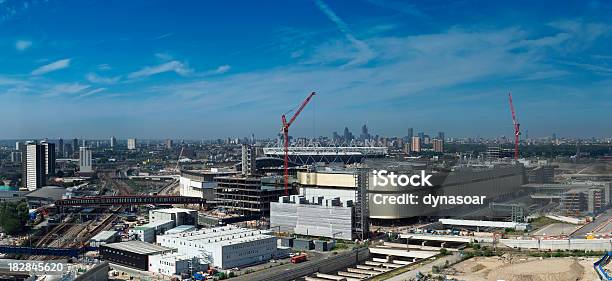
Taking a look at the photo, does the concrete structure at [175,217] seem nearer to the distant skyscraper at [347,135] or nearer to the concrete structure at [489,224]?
the concrete structure at [489,224]

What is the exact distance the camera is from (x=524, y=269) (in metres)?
17.6

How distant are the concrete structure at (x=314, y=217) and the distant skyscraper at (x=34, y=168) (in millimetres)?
31022

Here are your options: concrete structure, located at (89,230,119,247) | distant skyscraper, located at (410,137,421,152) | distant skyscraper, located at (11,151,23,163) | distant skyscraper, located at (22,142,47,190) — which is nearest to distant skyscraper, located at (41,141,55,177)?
distant skyscraper, located at (22,142,47,190)

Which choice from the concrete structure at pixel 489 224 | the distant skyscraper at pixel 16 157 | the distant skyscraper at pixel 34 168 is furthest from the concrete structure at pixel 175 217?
the distant skyscraper at pixel 16 157

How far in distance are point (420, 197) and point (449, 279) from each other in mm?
11226

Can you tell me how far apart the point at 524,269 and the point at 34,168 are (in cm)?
4359

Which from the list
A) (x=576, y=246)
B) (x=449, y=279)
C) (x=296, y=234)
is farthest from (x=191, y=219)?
(x=576, y=246)

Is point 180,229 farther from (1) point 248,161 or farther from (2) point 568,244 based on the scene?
(1) point 248,161

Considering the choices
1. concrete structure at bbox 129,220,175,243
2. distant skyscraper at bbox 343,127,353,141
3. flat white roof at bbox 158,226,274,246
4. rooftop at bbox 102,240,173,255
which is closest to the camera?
rooftop at bbox 102,240,173,255

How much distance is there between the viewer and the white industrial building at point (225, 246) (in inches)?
736

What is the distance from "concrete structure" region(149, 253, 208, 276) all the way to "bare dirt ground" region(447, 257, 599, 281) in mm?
7738

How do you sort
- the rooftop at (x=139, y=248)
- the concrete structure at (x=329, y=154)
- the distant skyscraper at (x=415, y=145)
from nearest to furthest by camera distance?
the rooftop at (x=139, y=248), the concrete structure at (x=329, y=154), the distant skyscraper at (x=415, y=145)

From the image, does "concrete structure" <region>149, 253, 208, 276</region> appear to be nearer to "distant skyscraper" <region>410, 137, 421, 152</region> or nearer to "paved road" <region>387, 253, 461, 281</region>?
"paved road" <region>387, 253, 461, 281</region>

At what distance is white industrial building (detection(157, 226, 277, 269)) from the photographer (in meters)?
18.7
